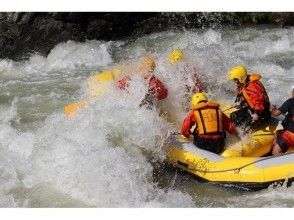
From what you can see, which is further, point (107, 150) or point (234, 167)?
point (107, 150)

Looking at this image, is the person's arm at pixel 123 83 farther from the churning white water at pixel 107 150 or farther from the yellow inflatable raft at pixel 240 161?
the yellow inflatable raft at pixel 240 161

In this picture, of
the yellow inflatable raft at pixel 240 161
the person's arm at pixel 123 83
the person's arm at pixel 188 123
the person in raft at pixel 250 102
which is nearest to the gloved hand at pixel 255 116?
the person in raft at pixel 250 102

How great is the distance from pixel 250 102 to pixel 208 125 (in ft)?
2.34

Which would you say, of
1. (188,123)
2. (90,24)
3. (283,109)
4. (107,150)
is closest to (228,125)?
(188,123)

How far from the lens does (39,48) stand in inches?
533

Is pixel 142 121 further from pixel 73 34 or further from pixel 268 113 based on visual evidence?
pixel 73 34

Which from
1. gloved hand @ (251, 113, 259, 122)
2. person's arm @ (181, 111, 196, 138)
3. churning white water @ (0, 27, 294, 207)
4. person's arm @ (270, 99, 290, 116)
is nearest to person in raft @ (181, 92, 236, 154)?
person's arm @ (181, 111, 196, 138)

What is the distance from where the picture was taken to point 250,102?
6.89m

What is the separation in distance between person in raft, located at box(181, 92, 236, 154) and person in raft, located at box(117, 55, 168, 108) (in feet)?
2.84

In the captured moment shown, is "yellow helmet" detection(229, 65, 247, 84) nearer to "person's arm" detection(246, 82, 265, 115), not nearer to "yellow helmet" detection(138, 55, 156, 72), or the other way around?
"person's arm" detection(246, 82, 265, 115)

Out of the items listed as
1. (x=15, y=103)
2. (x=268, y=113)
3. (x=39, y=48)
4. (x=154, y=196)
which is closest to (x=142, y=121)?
(x=154, y=196)

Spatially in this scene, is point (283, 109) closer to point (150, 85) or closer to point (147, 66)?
point (150, 85)

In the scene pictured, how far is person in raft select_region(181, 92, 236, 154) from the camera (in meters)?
6.59

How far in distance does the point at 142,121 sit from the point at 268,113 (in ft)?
5.53
